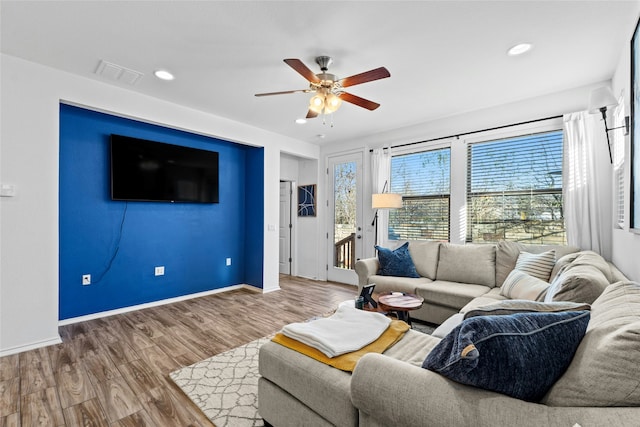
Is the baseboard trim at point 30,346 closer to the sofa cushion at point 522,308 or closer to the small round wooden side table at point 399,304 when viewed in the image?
the small round wooden side table at point 399,304

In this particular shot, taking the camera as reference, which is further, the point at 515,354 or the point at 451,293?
the point at 451,293

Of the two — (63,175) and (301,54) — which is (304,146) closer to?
(301,54)

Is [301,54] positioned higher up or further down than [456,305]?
higher up

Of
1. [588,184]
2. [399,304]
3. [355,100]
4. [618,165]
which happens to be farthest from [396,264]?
[618,165]

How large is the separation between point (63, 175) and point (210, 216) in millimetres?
1817

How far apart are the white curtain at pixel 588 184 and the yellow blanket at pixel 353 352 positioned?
8.44 ft

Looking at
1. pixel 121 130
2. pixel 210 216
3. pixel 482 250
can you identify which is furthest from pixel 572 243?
pixel 121 130

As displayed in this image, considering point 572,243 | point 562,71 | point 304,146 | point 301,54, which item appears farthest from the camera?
point 304,146

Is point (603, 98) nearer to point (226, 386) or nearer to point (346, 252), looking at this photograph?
point (226, 386)

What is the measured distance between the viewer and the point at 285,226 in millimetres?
6141

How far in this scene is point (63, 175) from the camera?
317 cm

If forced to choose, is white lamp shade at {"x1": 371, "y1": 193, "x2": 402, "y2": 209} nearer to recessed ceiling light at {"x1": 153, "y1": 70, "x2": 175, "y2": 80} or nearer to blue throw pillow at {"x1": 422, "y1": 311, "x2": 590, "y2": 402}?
recessed ceiling light at {"x1": 153, "y1": 70, "x2": 175, "y2": 80}

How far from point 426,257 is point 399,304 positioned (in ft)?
4.63

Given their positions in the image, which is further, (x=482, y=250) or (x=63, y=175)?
(x=482, y=250)
